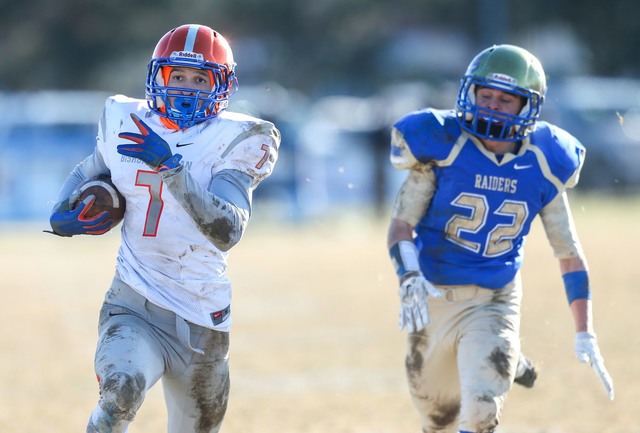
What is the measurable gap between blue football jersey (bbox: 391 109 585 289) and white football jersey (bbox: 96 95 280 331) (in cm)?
81

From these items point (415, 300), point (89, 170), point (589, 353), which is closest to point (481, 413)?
point (415, 300)

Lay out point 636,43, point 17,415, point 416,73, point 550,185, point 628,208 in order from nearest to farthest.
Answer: point 550,185 → point 17,415 → point 628,208 → point 636,43 → point 416,73

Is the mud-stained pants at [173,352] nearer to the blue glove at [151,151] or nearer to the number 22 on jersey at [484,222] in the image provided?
the blue glove at [151,151]

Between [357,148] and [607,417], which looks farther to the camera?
[357,148]

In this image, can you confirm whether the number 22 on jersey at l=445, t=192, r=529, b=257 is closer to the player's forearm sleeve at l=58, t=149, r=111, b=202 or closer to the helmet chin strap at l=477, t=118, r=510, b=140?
the helmet chin strap at l=477, t=118, r=510, b=140

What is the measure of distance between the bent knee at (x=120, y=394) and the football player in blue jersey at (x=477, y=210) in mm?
1278

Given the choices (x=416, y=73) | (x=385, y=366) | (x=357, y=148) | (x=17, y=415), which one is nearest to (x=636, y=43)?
(x=416, y=73)

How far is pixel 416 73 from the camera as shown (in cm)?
3303

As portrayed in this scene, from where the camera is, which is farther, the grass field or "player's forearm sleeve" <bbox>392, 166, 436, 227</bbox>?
the grass field

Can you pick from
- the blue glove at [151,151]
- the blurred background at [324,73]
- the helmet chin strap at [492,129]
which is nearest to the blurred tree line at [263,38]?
the blurred background at [324,73]

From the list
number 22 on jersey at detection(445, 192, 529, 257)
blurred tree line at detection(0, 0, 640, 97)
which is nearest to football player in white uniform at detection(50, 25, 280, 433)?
number 22 on jersey at detection(445, 192, 529, 257)

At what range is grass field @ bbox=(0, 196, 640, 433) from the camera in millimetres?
6004

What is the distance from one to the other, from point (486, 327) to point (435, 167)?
750mm

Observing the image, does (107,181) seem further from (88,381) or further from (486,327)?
(88,381)
